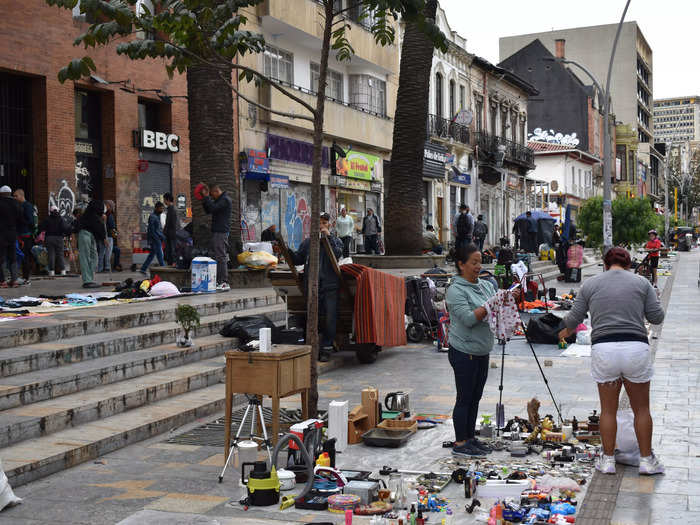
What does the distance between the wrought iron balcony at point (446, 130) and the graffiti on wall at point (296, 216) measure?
36.7 feet

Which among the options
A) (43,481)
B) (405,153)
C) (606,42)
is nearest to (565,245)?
(405,153)

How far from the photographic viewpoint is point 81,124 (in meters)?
21.1

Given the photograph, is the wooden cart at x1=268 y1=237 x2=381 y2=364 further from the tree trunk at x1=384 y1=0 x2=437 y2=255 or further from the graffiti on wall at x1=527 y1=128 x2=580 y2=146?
the graffiti on wall at x1=527 y1=128 x2=580 y2=146

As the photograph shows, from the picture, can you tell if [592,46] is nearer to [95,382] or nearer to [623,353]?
[95,382]

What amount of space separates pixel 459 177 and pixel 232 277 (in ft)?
88.2

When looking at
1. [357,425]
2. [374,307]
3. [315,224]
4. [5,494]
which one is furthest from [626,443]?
[374,307]

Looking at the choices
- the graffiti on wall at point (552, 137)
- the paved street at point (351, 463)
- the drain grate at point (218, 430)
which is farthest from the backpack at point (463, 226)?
the graffiti on wall at point (552, 137)

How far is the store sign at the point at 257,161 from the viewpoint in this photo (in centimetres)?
2453

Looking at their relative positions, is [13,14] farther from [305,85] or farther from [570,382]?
[570,382]

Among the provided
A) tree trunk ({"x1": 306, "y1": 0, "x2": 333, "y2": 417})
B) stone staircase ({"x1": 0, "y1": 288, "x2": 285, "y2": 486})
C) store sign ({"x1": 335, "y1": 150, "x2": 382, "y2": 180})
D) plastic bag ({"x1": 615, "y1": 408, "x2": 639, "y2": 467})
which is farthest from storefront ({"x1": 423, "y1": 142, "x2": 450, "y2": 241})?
plastic bag ({"x1": 615, "y1": 408, "x2": 639, "y2": 467})

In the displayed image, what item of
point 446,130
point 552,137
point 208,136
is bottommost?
point 208,136

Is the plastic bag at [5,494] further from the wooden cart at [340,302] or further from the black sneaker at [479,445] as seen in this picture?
the wooden cart at [340,302]

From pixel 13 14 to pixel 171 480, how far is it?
15295 mm

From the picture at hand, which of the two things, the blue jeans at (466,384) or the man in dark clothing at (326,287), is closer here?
the blue jeans at (466,384)
